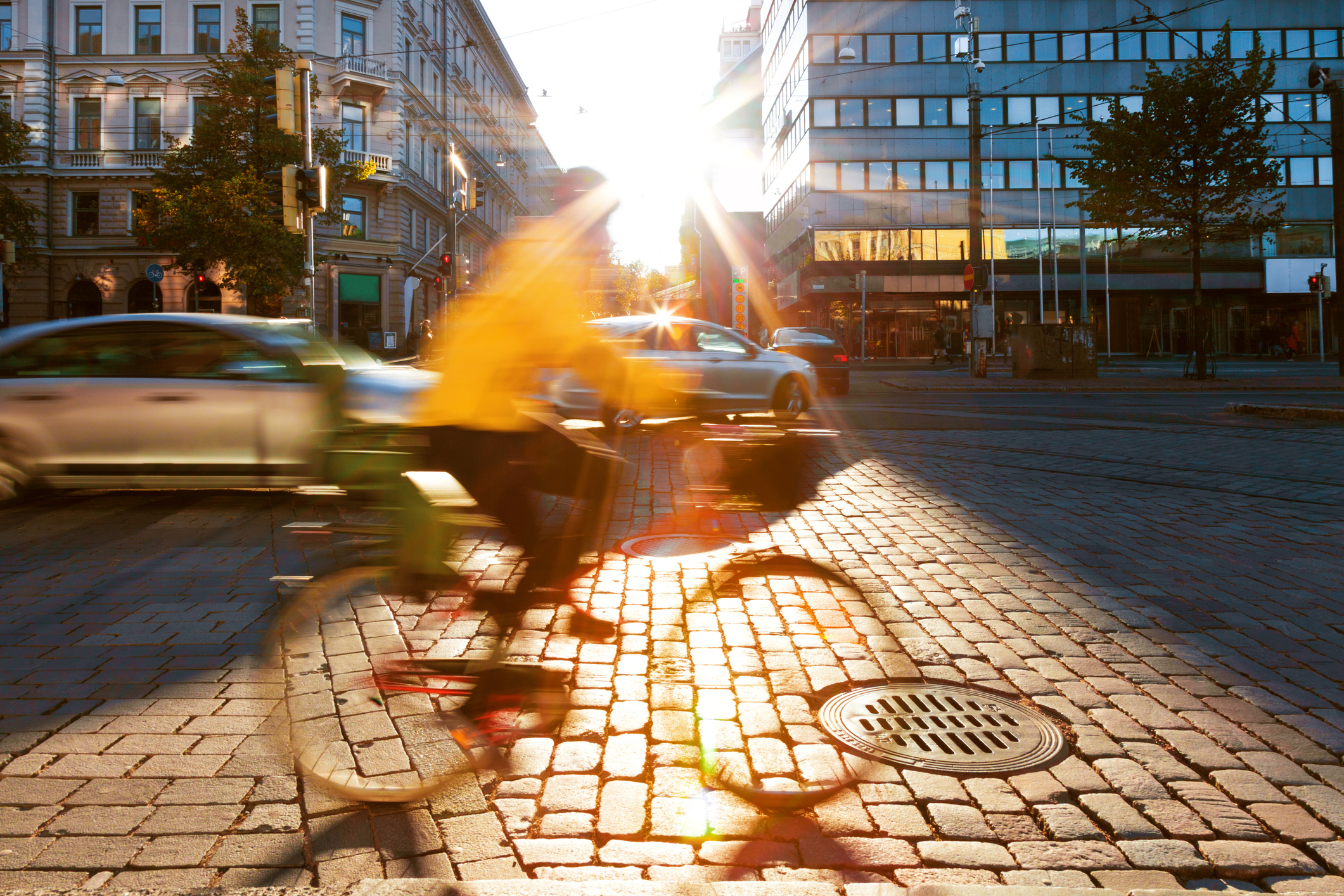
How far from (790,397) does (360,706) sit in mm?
11433

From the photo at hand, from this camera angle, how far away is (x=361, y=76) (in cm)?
4141

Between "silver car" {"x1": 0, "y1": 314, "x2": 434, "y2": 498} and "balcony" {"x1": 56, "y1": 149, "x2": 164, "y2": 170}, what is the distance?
40.2 m

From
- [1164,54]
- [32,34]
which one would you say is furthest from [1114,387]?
[32,34]

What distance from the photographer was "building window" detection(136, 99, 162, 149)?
4328cm

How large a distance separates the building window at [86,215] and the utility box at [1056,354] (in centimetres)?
3733

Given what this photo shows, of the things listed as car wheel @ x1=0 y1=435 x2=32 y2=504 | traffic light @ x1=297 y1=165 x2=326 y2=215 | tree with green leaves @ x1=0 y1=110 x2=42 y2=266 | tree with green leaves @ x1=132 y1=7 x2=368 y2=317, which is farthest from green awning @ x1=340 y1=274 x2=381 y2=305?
car wheel @ x1=0 y1=435 x2=32 y2=504

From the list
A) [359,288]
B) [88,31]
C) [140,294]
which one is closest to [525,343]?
[359,288]

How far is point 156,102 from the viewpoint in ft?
142

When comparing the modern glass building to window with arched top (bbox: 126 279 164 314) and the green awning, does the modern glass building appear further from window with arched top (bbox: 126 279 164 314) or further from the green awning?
window with arched top (bbox: 126 279 164 314)

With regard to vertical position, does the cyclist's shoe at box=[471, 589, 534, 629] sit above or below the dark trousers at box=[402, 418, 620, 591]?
below

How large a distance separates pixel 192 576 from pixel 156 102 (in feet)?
147

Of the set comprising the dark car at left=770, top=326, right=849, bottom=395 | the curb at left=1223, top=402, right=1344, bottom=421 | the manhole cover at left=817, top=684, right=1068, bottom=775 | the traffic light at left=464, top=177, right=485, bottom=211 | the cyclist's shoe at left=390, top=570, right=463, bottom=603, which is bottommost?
the manhole cover at left=817, top=684, right=1068, bottom=775

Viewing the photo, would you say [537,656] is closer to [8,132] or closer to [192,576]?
[192,576]

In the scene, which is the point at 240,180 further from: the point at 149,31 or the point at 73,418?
the point at 73,418
